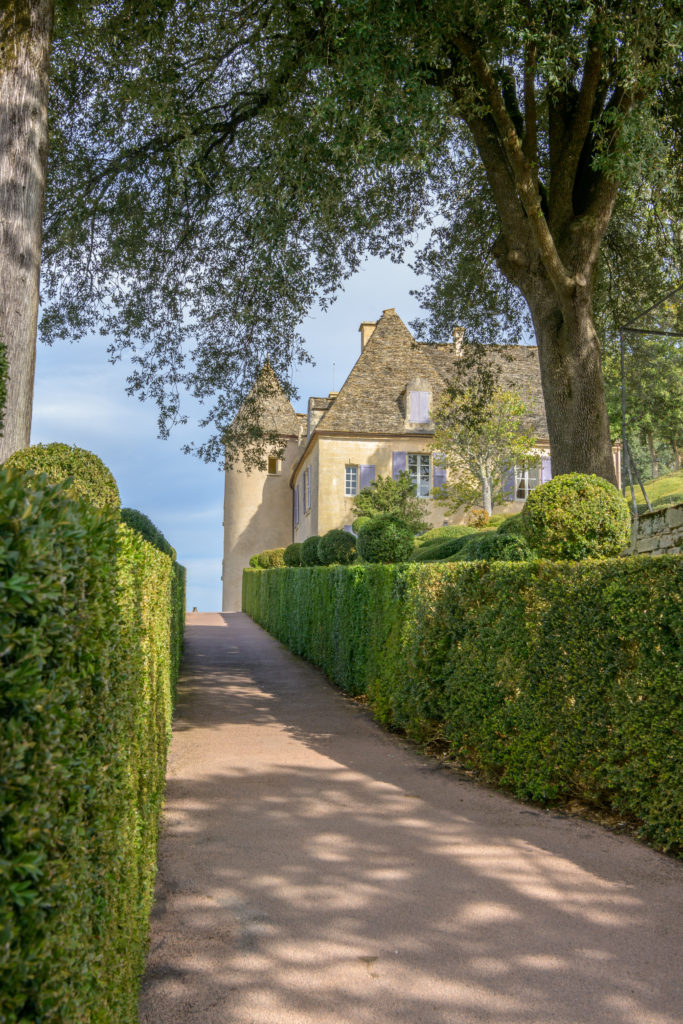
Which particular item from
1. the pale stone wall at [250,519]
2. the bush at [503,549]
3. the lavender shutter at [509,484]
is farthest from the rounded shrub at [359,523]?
the pale stone wall at [250,519]

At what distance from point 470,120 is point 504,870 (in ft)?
32.7

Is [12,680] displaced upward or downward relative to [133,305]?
downward

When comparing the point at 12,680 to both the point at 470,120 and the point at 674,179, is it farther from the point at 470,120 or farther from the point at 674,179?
the point at 674,179

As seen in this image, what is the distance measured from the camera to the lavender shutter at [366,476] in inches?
1256

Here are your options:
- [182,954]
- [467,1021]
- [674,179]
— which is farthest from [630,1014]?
[674,179]

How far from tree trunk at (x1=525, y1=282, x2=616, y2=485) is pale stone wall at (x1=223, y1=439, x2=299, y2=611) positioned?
95.0ft

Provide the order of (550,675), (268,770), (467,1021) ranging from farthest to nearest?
1. (268,770)
2. (550,675)
3. (467,1021)

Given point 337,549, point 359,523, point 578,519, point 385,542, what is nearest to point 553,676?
point 578,519

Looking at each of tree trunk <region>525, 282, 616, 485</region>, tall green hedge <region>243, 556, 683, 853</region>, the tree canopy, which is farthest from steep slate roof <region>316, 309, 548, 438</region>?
tall green hedge <region>243, 556, 683, 853</region>

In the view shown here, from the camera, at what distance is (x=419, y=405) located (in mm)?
32656

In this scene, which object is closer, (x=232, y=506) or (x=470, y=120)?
(x=470, y=120)

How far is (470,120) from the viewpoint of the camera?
11.4m

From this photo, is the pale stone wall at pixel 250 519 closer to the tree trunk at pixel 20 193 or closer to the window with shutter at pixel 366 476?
the window with shutter at pixel 366 476

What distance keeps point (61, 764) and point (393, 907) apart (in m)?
3.31
